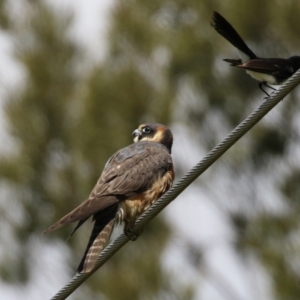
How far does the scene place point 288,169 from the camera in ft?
32.6

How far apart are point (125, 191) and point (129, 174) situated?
0.54 feet

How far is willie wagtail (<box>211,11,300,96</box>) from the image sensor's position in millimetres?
4922

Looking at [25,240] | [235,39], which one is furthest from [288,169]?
[235,39]

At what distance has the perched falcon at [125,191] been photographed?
436cm

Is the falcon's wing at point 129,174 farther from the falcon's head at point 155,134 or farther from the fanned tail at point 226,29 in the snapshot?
the fanned tail at point 226,29

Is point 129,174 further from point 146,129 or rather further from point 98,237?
point 146,129

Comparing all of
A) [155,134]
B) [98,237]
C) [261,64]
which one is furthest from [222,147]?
[155,134]

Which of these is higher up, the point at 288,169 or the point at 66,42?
the point at 288,169

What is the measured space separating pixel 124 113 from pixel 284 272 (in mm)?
2789

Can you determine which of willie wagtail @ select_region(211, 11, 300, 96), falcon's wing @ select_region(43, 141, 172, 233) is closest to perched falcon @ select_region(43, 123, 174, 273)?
falcon's wing @ select_region(43, 141, 172, 233)

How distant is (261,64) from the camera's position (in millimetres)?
4930

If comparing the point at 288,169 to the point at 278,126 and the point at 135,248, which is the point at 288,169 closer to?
the point at 278,126

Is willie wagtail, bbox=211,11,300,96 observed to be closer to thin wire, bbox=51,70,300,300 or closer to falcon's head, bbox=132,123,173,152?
falcon's head, bbox=132,123,173,152

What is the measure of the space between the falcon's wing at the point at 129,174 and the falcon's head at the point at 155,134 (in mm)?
345
